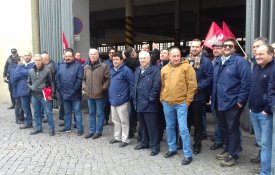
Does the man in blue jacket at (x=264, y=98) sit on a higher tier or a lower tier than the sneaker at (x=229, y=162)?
higher

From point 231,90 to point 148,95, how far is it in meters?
1.45

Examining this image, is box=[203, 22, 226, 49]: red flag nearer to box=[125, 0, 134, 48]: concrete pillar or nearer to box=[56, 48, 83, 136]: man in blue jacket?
box=[56, 48, 83, 136]: man in blue jacket

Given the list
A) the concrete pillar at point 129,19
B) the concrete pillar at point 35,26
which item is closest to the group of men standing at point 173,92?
the concrete pillar at point 35,26

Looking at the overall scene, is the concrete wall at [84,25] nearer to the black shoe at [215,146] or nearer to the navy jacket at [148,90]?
the navy jacket at [148,90]

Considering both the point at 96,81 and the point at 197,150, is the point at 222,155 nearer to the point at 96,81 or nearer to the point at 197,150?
the point at 197,150

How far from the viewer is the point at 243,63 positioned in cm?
525

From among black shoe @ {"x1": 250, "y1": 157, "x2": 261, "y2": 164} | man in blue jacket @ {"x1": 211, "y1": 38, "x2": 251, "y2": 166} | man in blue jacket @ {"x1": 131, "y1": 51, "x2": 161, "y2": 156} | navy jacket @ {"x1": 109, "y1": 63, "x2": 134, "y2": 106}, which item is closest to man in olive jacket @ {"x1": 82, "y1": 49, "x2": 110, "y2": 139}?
navy jacket @ {"x1": 109, "y1": 63, "x2": 134, "y2": 106}

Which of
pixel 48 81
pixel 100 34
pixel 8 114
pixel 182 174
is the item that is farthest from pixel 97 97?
pixel 100 34

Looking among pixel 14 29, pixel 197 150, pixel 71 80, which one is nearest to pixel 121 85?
pixel 71 80

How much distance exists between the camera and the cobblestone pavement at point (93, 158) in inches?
213

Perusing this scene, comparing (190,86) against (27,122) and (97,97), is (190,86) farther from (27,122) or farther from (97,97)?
(27,122)

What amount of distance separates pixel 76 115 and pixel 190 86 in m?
3.04

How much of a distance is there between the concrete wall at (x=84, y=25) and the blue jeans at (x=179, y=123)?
18.8 feet

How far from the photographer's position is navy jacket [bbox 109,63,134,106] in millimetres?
6684
